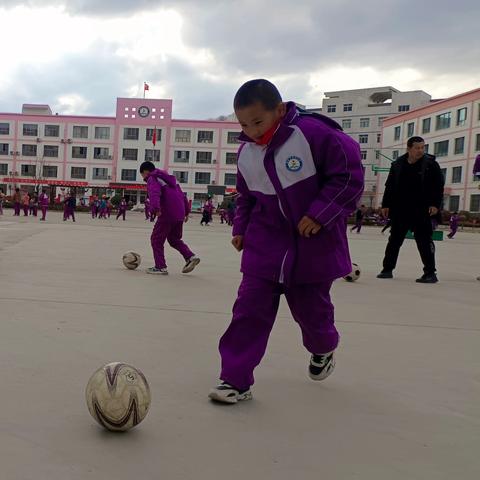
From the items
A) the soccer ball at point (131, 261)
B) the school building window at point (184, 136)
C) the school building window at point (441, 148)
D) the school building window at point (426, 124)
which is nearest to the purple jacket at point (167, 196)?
the soccer ball at point (131, 261)

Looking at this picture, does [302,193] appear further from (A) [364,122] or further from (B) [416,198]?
(A) [364,122]

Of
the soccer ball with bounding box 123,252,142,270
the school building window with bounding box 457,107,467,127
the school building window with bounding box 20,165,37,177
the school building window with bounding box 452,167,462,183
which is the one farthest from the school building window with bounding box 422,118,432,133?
the soccer ball with bounding box 123,252,142,270

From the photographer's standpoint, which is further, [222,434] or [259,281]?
[259,281]

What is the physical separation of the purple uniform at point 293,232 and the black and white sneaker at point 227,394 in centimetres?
3

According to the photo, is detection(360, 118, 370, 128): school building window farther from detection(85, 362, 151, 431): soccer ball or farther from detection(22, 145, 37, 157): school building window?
detection(85, 362, 151, 431): soccer ball

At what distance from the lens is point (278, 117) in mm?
2346

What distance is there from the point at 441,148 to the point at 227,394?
185ft

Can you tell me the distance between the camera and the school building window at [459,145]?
50487 millimetres

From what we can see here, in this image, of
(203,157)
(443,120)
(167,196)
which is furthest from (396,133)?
(167,196)

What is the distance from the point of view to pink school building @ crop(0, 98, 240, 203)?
6338 centimetres

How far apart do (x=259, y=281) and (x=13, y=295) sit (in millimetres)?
2976

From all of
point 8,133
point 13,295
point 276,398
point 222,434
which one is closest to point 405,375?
point 276,398

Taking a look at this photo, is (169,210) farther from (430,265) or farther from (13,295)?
(430,265)

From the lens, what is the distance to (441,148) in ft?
177
